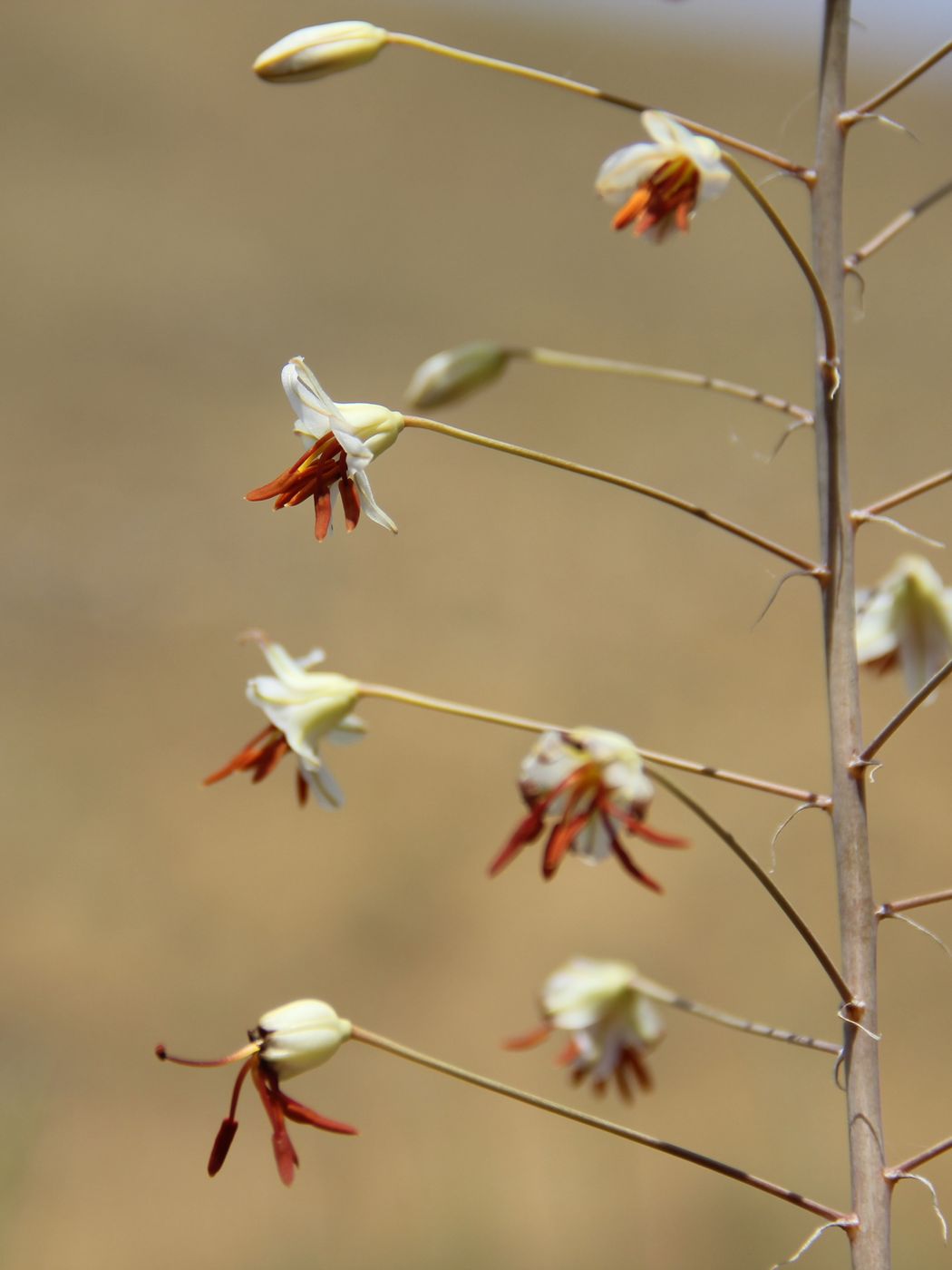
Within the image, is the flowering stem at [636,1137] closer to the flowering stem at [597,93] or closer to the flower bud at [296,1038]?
the flower bud at [296,1038]

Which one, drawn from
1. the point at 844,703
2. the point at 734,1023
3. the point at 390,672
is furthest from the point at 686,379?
the point at 390,672

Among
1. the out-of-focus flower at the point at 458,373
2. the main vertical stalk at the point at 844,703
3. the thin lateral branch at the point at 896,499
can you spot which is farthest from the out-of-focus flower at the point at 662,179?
the thin lateral branch at the point at 896,499

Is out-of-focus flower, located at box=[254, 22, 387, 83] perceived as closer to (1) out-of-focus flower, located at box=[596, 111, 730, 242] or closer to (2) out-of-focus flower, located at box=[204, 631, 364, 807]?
(1) out-of-focus flower, located at box=[596, 111, 730, 242]

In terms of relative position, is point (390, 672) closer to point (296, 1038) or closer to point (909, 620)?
point (909, 620)

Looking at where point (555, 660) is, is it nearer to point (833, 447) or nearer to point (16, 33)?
point (833, 447)

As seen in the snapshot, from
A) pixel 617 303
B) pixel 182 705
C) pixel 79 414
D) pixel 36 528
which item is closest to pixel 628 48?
pixel 617 303

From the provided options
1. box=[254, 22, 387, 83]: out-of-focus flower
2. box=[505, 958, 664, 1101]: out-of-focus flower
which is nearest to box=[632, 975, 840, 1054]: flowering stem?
box=[505, 958, 664, 1101]: out-of-focus flower
